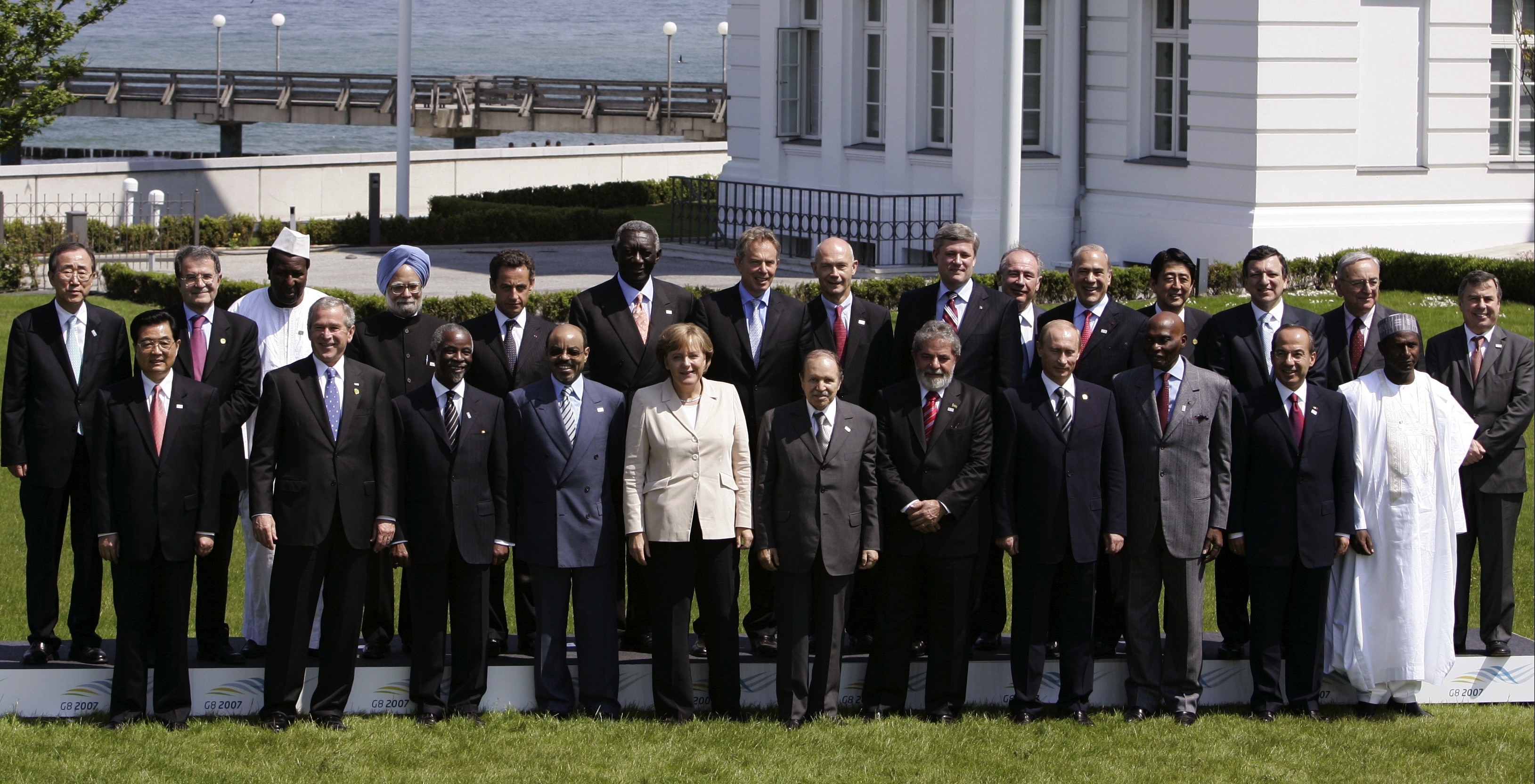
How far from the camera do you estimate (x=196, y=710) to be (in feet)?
26.2

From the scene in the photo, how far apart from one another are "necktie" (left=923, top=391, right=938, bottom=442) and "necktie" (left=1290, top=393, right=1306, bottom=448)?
1735 mm

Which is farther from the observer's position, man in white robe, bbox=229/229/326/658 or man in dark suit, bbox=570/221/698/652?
man in dark suit, bbox=570/221/698/652

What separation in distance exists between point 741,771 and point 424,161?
2774 centimetres

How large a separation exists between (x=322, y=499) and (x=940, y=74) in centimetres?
1685

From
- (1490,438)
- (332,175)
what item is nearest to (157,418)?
(1490,438)

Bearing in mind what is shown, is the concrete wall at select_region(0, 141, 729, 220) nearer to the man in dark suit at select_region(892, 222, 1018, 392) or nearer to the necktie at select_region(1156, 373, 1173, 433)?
the man in dark suit at select_region(892, 222, 1018, 392)

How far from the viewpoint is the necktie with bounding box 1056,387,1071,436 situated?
26.6 feet

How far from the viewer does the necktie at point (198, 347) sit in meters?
8.33

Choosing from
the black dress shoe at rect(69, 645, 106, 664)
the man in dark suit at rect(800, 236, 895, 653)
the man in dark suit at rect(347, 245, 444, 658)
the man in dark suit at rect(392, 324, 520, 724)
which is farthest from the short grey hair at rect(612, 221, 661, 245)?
the black dress shoe at rect(69, 645, 106, 664)

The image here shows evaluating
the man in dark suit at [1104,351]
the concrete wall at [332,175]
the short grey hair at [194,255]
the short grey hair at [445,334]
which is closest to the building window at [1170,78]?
the concrete wall at [332,175]

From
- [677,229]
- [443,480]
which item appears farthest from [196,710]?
[677,229]

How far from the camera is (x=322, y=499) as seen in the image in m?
7.78

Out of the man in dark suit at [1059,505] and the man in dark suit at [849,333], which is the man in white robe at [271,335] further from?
the man in dark suit at [1059,505]

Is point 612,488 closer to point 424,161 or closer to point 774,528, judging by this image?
point 774,528
